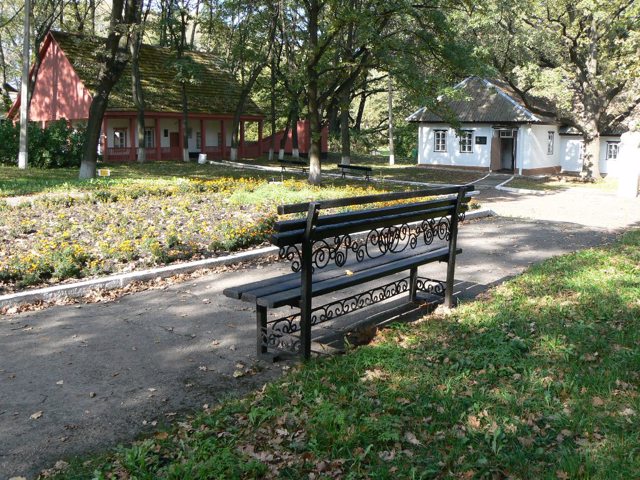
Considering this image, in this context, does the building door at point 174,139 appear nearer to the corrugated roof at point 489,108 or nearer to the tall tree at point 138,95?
the tall tree at point 138,95

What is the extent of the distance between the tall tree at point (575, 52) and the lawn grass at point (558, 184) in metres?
1.17

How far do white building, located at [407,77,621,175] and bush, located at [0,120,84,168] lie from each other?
775 inches

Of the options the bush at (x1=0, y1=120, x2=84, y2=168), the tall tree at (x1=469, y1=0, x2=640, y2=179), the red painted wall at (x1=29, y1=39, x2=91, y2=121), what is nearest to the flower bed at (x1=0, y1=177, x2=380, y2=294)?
the bush at (x1=0, y1=120, x2=84, y2=168)

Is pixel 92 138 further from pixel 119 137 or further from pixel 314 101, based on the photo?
pixel 119 137

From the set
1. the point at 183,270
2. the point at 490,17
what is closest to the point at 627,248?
the point at 183,270

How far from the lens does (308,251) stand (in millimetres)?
5113

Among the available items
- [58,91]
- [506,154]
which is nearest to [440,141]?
[506,154]

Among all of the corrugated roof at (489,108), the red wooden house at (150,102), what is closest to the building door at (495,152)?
the corrugated roof at (489,108)

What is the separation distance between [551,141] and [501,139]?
9.44 feet

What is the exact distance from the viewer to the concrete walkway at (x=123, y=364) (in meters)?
4.25

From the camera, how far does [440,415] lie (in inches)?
167

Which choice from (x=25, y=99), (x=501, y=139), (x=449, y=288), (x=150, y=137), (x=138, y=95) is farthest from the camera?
(x=150, y=137)

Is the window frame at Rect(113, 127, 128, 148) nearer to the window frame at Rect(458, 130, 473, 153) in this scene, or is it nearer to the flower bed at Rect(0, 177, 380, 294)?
the window frame at Rect(458, 130, 473, 153)

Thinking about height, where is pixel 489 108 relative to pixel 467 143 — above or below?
above
